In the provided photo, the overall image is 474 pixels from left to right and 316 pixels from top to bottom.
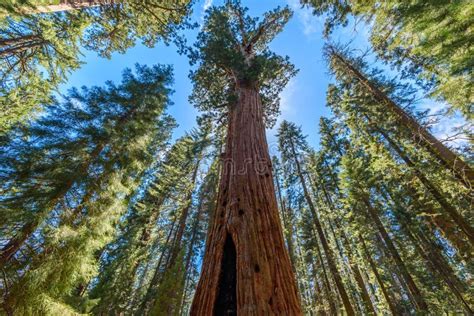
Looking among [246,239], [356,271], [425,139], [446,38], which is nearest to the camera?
[246,239]

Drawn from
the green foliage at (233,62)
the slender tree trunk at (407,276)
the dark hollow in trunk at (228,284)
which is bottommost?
the dark hollow in trunk at (228,284)

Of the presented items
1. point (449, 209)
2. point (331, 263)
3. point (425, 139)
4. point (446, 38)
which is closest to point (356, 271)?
point (331, 263)

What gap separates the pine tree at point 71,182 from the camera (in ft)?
14.6

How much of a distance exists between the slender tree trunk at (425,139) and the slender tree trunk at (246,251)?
328cm

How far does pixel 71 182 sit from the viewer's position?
5.53m

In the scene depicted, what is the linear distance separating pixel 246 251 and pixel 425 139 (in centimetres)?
480

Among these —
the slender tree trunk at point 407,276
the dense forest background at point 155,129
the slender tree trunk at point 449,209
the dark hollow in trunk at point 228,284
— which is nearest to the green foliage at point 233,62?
the dense forest background at point 155,129

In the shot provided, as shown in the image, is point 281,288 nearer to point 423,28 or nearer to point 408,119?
point 423,28

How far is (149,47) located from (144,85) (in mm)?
2266

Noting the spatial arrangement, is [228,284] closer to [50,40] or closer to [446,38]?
[446,38]

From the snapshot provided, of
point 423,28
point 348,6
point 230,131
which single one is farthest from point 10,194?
point 348,6

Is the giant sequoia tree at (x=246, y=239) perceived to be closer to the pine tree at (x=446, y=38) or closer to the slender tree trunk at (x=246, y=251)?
the slender tree trunk at (x=246, y=251)

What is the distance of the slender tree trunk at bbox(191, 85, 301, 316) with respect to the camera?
4.51 feet

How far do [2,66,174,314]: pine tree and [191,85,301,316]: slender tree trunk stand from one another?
475 cm
